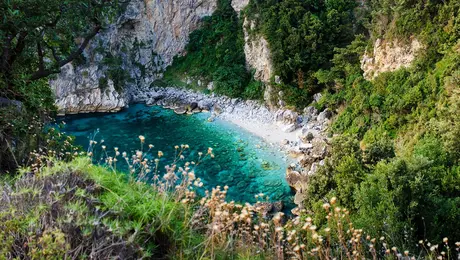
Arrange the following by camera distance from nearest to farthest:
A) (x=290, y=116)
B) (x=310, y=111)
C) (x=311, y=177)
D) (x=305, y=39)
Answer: (x=311, y=177)
(x=310, y=111)
(x=290, y=116)
(x=305, y=39)

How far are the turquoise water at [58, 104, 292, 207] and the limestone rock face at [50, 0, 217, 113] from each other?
291 cm

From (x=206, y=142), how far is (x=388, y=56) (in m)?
14.3

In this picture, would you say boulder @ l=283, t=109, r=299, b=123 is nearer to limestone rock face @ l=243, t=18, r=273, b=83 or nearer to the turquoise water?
the turquoise water

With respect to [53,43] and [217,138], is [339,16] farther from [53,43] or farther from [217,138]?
[53,43]

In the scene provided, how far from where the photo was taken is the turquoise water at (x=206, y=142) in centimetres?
1983

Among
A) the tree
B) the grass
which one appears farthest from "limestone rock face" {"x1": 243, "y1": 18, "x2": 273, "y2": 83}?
the grass

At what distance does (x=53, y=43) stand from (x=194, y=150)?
16.3m

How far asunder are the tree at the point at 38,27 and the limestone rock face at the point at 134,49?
92.0 ft

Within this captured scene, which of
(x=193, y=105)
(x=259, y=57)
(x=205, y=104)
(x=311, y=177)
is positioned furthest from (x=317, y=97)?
(x=311, y=177)

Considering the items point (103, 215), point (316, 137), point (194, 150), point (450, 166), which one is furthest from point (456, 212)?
point (194, 150)

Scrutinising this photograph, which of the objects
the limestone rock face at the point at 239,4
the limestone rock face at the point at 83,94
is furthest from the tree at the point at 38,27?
the limestone rock face at the point at 239,4

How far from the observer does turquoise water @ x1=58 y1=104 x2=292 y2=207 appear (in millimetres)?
19828

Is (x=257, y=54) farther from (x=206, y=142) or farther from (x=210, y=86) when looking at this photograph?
(x=206, y=142)

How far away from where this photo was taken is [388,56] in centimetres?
2225
